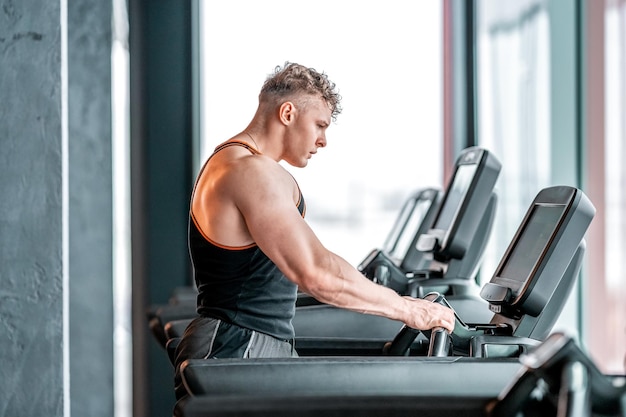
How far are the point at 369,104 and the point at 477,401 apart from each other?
4.77 m

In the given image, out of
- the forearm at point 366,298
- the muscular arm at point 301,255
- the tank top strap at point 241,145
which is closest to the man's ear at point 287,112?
the tank top strap at point 241,145

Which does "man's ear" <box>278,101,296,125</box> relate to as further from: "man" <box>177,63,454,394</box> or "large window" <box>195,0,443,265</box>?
"large window" <box>195,0,443,265</box>

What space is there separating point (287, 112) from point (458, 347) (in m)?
0.72

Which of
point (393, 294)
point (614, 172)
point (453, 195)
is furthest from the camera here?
point (614, 172)

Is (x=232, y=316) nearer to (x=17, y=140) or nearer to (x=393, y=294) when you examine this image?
(x=393, y=294)

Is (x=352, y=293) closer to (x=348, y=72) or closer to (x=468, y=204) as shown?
(x=468, y=204)

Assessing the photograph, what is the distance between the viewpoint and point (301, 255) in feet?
7.22

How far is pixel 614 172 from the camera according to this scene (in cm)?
437

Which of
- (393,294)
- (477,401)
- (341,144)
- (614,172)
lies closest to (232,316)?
(393,294)

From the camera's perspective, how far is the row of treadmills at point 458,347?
147cm

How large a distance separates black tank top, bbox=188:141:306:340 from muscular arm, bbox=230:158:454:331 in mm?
124

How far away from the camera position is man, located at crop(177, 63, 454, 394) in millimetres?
2225

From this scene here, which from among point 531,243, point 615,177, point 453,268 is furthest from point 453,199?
point 531,243

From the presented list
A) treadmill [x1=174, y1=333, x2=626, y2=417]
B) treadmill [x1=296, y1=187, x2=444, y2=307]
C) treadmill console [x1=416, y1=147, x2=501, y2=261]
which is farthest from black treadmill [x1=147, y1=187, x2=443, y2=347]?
treadmill [x1=174, y1=333, x2=626, y2=417]
